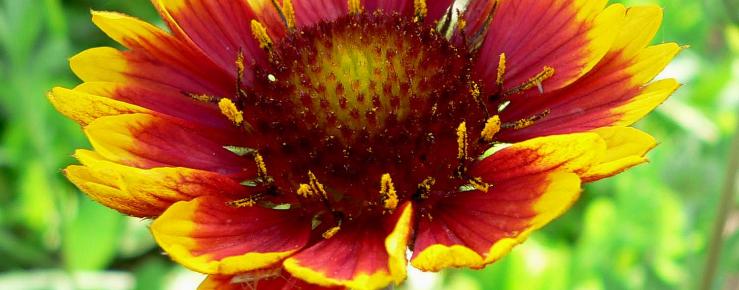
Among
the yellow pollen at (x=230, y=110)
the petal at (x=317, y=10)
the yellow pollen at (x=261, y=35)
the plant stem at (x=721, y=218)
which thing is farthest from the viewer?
the plant stem at (x=721, y=218)

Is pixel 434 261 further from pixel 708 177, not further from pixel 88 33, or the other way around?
pixel 88 33

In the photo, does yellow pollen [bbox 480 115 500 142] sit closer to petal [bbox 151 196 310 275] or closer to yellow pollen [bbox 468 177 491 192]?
yellow pollen [bbox 468 177 491 192]

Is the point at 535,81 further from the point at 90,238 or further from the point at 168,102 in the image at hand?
the point at 90,238

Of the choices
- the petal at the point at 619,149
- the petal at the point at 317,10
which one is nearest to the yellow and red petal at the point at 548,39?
the petal at the point at 619,149

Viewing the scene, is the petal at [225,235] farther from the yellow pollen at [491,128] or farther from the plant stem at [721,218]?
the plant stem at [721,218]

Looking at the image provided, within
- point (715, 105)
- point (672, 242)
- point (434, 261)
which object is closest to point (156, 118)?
point (434, 261)

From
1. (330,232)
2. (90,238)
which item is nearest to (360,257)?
(330,232)

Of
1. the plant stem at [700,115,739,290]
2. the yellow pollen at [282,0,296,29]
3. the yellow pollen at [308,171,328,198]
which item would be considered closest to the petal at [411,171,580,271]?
the yellow pollen at [308,171,328,198]
